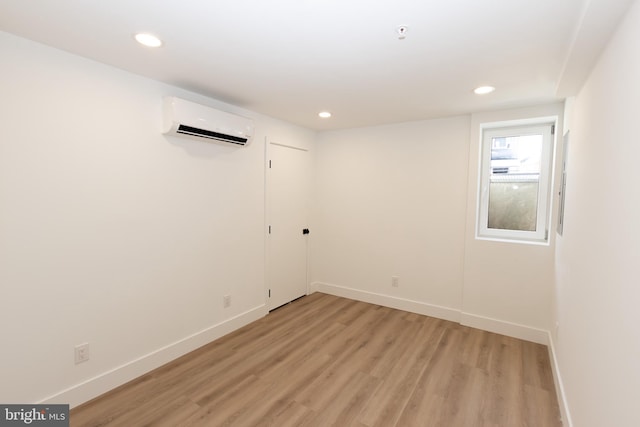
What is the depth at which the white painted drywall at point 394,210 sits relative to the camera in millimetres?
3584

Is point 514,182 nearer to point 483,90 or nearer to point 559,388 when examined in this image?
point 483,90

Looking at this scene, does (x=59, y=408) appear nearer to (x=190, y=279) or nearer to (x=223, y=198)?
(x=190, y=279)

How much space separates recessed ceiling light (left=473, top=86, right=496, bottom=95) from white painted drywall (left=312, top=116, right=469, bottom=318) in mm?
823

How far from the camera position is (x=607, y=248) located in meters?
1.36

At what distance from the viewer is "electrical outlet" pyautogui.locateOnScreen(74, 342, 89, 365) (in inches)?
82.9

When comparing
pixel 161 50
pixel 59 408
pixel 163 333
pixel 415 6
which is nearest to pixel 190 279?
pixel 163 333

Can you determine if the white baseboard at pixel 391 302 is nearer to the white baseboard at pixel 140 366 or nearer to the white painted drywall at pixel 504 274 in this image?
the white painted drywall at pixel 504 274

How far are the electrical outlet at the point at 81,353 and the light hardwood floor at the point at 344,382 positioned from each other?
0.31 meters

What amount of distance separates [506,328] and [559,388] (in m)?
1.06

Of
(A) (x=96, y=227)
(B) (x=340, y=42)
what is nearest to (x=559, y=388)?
(B) (x=340, y=42)

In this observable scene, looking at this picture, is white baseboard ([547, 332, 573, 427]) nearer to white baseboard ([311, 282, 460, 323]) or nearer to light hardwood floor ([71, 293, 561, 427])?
light hardwood floor ([71, 293, 561, 427])

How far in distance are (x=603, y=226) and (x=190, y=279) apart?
2.96 metres

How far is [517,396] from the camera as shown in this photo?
228 centimetres

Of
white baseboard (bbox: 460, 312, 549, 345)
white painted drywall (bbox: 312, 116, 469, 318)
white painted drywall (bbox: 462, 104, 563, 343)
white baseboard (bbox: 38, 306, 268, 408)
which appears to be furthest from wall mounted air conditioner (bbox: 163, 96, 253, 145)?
white baseboard (bbox: 460, 312, 549, 345)
